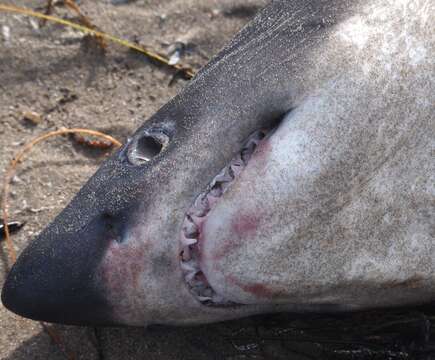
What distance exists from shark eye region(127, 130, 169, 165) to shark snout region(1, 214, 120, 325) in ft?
0.55

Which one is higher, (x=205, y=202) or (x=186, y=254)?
(x=205, y=202)

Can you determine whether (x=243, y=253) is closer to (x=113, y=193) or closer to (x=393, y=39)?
(x=113, y=193)

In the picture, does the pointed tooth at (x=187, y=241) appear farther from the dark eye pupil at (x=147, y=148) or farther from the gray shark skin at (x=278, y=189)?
the dark eye pupil at (x=147, y=148)

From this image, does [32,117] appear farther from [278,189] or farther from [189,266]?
[278,189]

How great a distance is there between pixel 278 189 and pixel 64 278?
60 centimetres

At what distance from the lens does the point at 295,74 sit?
1.84 meters

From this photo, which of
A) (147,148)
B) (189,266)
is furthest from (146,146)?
(189,266)

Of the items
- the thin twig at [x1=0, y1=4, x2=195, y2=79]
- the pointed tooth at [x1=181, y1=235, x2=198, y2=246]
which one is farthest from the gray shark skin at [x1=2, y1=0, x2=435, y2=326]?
the thin twig at [x1=0, y1=4, x2=195, y2=79]

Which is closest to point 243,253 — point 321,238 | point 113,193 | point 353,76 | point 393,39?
point 321,238

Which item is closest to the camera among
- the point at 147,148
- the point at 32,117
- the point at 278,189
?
the point at 278,189

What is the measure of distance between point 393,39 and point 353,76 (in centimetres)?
15

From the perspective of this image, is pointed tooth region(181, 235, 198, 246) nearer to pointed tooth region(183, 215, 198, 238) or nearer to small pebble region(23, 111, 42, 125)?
pointed tooth region(183, 215, 198, 238)

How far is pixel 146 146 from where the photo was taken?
6.34 feet

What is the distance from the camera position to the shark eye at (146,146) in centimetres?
191
